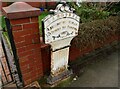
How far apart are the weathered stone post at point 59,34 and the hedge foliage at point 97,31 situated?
21.5 inches

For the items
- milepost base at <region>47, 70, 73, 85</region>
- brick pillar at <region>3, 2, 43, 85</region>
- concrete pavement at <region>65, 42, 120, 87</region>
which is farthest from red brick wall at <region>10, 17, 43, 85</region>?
concrete pavement at <region>65, 42, 120, 87</region>

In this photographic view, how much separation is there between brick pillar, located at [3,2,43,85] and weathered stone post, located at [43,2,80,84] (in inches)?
9.7

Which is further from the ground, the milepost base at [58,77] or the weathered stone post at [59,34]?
the weathered stone post at [59,34]

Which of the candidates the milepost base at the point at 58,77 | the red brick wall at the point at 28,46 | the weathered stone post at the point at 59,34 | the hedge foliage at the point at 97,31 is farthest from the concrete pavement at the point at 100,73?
the red brick wall at the point at 28,46

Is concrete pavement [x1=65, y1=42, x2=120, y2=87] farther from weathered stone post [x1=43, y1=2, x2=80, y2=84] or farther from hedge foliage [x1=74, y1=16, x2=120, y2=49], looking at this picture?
hedge foliage [x1=74, y1=16, x2=120, y2=49]

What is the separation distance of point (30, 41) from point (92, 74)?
60.6 inches

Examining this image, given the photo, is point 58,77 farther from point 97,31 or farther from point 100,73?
point 97,31

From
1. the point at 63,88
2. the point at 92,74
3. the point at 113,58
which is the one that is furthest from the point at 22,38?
the point at 113,58

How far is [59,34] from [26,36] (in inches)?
21.8

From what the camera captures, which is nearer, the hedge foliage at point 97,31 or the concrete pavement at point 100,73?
the concrete pavement at point 100,73

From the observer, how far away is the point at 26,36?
9.48 feet

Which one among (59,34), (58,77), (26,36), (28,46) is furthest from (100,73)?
(26,36)

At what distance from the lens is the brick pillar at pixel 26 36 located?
2.69 metres

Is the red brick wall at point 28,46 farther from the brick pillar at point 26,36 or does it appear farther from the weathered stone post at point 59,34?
the weathered stone post at point 59,34
